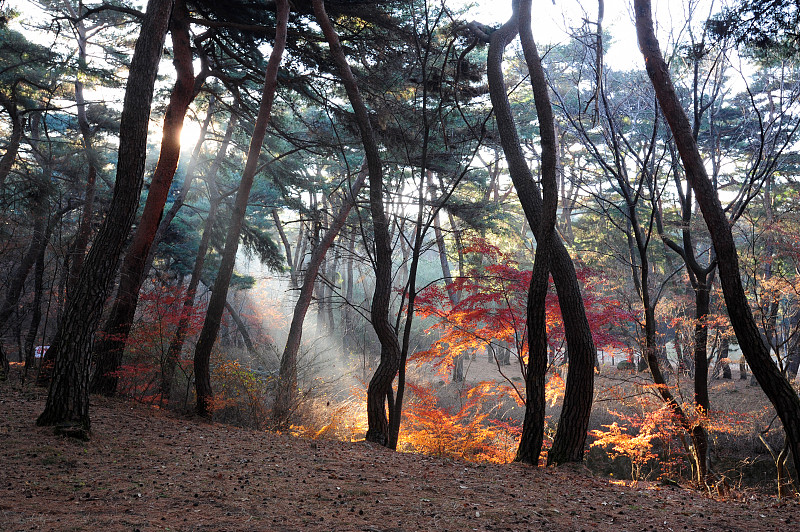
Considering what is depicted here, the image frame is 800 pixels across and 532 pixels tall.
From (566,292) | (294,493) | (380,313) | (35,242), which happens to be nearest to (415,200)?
(380,313)

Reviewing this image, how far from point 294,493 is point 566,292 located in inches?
160

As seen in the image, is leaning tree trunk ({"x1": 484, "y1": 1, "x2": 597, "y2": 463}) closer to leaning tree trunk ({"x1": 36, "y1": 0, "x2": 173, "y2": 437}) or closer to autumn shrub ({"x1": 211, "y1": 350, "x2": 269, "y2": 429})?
leaning tree trunk ({"x1": 36, "y1": 0, "x2": 173, "y2": 437})

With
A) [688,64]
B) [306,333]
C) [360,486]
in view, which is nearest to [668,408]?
[688,64]

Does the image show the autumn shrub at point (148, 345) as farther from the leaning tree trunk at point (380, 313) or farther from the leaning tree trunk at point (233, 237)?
the leaning tree trunk at point (380, 313)

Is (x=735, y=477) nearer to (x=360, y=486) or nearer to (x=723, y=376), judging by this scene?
(x=723, y=376)

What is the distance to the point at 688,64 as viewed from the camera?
689 centimetres

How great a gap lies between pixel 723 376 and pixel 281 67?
18945 millimetres

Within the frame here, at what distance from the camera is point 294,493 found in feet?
12.3

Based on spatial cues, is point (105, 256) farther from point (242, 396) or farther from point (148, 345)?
point (242, 396)

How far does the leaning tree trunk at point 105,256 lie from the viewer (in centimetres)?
509

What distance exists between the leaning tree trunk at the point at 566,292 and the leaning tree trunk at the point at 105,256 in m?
4.21

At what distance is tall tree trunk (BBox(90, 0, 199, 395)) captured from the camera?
314 inches

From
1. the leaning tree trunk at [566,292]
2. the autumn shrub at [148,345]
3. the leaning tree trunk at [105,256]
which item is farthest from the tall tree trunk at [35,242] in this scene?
the leaning tree trunk at [566,292]

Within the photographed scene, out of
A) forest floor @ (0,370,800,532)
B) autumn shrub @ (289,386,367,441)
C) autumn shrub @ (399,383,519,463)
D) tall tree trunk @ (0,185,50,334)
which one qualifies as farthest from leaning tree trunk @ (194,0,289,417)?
autumn shrub @ (399,383,519,463)
